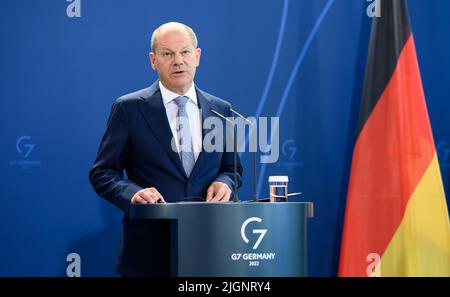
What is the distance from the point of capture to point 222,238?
100 inches

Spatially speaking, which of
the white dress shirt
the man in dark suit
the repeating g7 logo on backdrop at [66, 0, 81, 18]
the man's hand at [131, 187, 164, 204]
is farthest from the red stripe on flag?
the repeating g7 logo on backdrop at [66, 0, 81, 18]

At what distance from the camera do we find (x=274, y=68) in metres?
4.38

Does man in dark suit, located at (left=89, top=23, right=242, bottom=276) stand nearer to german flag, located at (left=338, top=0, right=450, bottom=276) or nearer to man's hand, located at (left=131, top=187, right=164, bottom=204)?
man's hand, located at (left=131, top=187, right=164, bottom=204)

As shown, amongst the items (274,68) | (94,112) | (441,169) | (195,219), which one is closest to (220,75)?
(274,68)

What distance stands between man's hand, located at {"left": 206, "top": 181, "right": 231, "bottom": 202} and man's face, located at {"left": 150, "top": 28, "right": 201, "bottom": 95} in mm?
587

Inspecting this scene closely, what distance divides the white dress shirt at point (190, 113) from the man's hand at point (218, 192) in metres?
0.29

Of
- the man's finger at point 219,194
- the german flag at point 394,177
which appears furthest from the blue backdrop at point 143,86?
the man's finger at point 219,194

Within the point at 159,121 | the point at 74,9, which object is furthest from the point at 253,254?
the point at 74,9

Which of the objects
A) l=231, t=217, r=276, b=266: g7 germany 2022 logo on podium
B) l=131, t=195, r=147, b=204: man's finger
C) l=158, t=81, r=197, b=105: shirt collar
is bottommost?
l=231, t=217, r=276, b=266: g7 germany 2022 logo on podium

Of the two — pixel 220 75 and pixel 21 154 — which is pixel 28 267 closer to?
pixel 21 154

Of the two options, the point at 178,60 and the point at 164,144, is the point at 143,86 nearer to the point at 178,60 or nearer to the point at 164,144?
the point at 178,60

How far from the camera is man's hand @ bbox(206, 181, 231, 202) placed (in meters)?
2.97

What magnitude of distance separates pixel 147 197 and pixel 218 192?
374 mm
